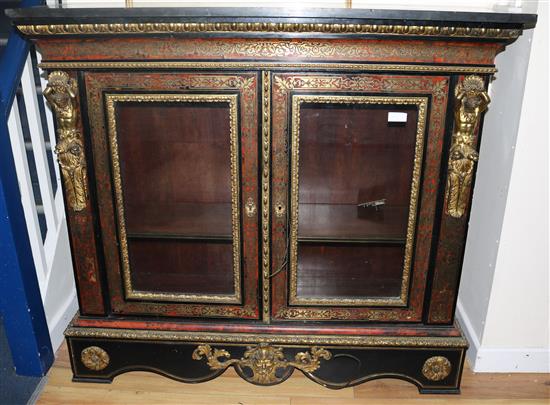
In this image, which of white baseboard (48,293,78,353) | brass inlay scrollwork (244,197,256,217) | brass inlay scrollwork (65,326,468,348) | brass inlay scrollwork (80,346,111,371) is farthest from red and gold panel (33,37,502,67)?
white baseboard (48,293,78,353)

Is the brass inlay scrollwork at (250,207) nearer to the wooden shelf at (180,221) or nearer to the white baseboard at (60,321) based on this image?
the wooden shelf at (180,221)

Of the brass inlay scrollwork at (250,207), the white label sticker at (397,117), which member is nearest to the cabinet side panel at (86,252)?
the brass inlay scrollwork at (250,207)

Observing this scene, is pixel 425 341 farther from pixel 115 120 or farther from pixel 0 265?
pixel 0 265

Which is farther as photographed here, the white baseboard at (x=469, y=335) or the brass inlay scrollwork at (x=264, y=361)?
the white baseboard at (x=469, y=335)

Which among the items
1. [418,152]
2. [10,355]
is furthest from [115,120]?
[10,355]

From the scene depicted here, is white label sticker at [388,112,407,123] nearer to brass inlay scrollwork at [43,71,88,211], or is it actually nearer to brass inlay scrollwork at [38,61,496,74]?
brass inlay scrollwork at [38,61,496,74]

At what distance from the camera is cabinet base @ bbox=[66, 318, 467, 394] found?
1.79 metres

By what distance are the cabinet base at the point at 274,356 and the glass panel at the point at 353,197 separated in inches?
7.8

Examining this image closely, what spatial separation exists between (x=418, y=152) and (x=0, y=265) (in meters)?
1.50

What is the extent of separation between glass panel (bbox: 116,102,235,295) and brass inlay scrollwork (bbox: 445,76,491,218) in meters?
0.72

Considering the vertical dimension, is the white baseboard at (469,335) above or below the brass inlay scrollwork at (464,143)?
below

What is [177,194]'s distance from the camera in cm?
173

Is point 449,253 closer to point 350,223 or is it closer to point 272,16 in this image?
point 350,223

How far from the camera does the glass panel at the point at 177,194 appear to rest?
1613 millimetres
